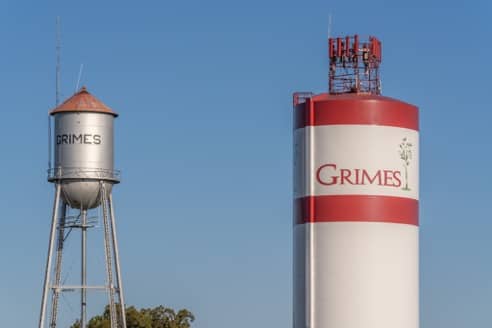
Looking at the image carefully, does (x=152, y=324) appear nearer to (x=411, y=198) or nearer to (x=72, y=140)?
(x=72, y=140)

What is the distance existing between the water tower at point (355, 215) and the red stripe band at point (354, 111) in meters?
0.05

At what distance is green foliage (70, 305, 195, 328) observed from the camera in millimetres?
152000

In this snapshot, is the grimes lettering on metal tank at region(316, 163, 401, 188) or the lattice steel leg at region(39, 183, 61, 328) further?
the lattice steel leg at region(39, 183, 61, 328)

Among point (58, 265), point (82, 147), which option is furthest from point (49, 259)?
point (82, 147)

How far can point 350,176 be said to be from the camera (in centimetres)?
9850

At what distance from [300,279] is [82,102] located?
31.0m

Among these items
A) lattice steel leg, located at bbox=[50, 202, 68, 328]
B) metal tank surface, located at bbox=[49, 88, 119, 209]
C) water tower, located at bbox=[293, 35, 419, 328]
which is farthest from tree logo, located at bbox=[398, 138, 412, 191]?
lattice steel leg, located at bbox=[50, 202, 68, 328]

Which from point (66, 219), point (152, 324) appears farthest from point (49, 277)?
point (152, 324)

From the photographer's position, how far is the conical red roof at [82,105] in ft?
412

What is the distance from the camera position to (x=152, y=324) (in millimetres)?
153375

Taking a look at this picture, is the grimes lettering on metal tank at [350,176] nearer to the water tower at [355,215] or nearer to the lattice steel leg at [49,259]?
the water tower at [355,215]

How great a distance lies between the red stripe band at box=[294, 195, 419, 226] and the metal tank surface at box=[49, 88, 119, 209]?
28.9 m

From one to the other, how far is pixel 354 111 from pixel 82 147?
30.8 m

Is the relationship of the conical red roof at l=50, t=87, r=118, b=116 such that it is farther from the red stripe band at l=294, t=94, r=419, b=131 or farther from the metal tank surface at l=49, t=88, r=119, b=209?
the red stripe band at l=294, t=94, r=419, b=131
